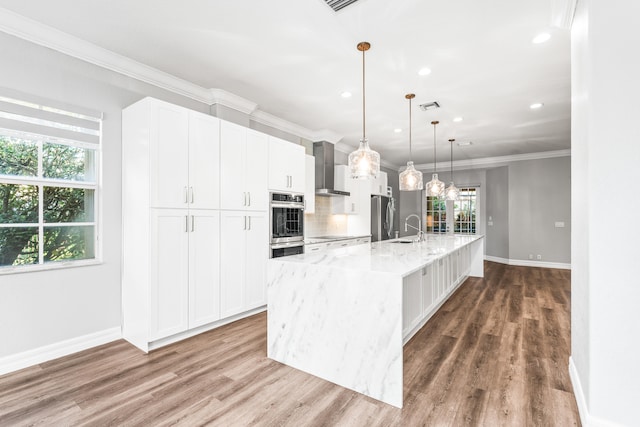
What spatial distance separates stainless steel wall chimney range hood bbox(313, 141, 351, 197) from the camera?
554 cm

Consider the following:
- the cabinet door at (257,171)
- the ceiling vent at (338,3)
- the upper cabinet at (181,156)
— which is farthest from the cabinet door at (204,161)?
the ceiling vent at (338,3)

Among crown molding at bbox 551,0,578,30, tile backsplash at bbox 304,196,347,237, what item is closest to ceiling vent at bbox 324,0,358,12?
crown molding at bbox 551,0,578,30

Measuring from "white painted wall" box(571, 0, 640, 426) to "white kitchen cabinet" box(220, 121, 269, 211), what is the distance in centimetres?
304

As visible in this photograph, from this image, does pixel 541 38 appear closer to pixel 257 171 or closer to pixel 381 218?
pixel 257 171

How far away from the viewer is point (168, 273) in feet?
9.64

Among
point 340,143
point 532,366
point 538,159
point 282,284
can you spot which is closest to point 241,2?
point 282,284

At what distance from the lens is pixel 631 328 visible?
1.61 metres

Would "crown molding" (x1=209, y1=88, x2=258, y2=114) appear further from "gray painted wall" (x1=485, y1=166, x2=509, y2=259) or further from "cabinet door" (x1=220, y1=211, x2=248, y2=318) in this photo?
"gray painted wall" (x1=485, y1=166, x2=509, y2=259)

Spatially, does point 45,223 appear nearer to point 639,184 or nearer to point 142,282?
point 142,282

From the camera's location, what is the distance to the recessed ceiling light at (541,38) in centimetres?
270

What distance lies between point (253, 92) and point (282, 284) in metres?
2.50

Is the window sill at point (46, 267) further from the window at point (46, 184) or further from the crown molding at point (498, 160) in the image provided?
the crown molding at point (498, 160)

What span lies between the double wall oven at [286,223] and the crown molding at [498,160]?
222 inches

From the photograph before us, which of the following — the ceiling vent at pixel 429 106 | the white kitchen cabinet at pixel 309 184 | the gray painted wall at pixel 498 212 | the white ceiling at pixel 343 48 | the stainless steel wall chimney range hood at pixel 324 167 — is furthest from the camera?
the gray painted wall at pixel 498 212
